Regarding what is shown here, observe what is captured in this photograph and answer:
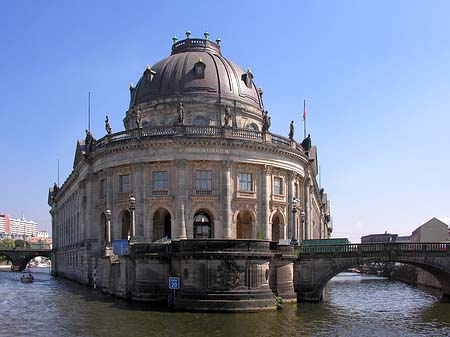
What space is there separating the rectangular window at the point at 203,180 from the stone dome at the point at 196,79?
40.3 ft

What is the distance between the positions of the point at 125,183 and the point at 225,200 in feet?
35.9

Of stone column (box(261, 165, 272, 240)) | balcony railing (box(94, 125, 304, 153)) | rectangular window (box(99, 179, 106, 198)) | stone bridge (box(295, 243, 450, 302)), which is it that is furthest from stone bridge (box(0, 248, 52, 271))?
stone bridge (box(295, 243, 450, 302))

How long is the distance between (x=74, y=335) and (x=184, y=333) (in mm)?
6231

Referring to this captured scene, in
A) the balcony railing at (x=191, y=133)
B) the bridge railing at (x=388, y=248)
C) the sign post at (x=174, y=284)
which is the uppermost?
the balcony railing at (x=191, y=133)

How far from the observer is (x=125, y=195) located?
61.1 metres

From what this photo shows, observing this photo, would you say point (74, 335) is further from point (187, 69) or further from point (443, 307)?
point (187, 69)

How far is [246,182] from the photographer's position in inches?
2413

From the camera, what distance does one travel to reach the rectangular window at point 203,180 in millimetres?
59594

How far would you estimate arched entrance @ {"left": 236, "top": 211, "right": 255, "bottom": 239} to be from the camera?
6267cm

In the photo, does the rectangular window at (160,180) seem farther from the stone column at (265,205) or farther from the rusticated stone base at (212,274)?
the rusticated stone base at (212,274)

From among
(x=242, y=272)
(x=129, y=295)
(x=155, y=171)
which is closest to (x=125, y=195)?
(x=155, y=171)

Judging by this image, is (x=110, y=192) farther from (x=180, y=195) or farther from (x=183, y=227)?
(x=183, y=227)

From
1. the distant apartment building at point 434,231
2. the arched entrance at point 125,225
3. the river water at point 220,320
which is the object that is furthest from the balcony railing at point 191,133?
the distant apartment building at point 434,231

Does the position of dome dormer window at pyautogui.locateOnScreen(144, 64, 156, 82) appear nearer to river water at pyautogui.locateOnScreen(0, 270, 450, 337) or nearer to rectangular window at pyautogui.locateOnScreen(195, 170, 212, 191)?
rectangular window at pyautogui.locateOnScreen(195, 170, 212, 191)
